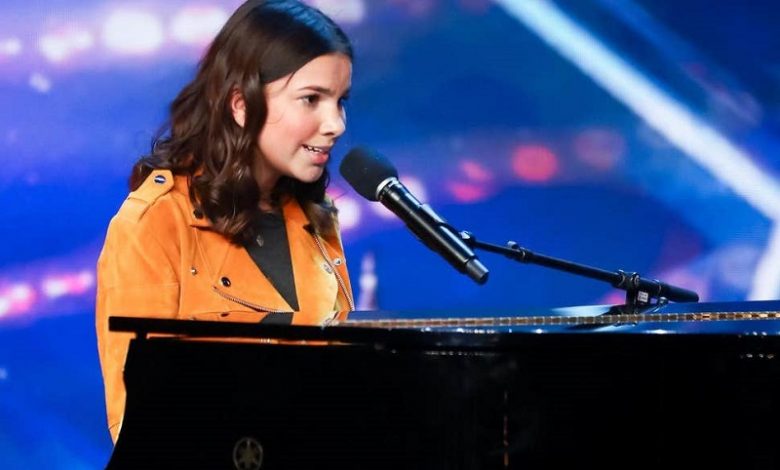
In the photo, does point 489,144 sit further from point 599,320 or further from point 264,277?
point 599,320

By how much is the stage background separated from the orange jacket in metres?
1.26

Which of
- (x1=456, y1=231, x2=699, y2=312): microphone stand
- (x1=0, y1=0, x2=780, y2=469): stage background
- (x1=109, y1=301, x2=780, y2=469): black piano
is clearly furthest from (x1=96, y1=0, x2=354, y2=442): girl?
(x1=0, y1=0, x2=780, y2=469): stage background

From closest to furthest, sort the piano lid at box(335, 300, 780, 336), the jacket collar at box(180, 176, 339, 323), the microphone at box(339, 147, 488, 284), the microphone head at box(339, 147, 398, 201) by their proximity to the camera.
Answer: the piano lid at box(335, 300, 780, 336) → the microphone at box(339, 147, 488, 284) → the microphone head at box(339, 147, 398, 201) → the jacket collar at box(180, 176, 339, 323)

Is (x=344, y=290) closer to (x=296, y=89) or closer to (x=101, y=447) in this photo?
(x=296, y=89)

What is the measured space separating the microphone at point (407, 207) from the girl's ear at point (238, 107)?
303mm

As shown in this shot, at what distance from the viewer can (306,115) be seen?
200cm

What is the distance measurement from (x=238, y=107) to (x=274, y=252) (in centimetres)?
30

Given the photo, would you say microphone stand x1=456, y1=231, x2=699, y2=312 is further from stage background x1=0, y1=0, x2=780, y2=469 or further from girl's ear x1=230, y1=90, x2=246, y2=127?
stage background x1=0, y1=0, x2=780, y2=469

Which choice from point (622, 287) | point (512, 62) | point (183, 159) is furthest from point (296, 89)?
point (512, 62)

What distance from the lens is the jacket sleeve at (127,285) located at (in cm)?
183

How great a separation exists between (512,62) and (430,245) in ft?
6.56

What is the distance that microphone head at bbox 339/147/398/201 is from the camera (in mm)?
1697

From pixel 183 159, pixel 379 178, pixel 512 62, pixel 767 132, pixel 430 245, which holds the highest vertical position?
pixel 512 62

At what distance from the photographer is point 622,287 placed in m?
1.81
